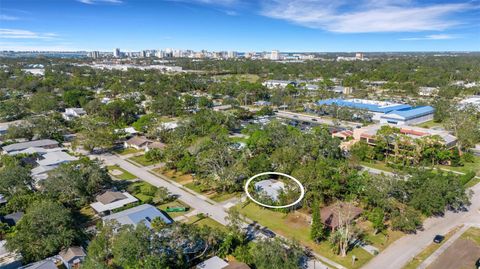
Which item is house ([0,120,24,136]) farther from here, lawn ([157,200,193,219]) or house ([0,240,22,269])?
house ([0,240,22,269])

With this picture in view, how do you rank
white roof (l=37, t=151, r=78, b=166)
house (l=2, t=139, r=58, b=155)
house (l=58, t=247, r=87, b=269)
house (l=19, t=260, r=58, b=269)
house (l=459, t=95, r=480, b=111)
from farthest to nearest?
1. house (l=459, t=95, r=480, b=111)
2. house (l=2, t=139, r=58, b=155)
3. white roof (l=37, t=151, r=78, b=166)
4. house (l=58, t=247, r=87, b=269)
5. house (l=19, t=260, r=58, b=269)

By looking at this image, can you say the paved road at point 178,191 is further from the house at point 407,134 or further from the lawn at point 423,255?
the house at point 407,134

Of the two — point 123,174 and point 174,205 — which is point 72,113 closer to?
point 123,174

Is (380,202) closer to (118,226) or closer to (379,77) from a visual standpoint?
(118,226)

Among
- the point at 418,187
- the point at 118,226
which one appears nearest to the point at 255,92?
the point at 418,187

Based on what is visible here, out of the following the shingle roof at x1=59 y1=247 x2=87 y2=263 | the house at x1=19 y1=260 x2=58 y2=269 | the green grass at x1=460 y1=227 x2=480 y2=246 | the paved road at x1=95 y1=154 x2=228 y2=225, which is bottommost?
the paved road at x1=95 y1=154 x2=228 y2=225

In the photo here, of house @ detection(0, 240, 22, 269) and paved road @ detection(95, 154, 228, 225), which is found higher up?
house @ detection(0, 240, 22, 269)

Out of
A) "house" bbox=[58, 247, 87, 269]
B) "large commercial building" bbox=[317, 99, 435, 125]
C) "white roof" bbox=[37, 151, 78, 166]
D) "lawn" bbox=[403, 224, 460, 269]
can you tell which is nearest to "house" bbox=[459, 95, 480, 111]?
"large commercial building" bbox=[317, 99, 435, 125]
